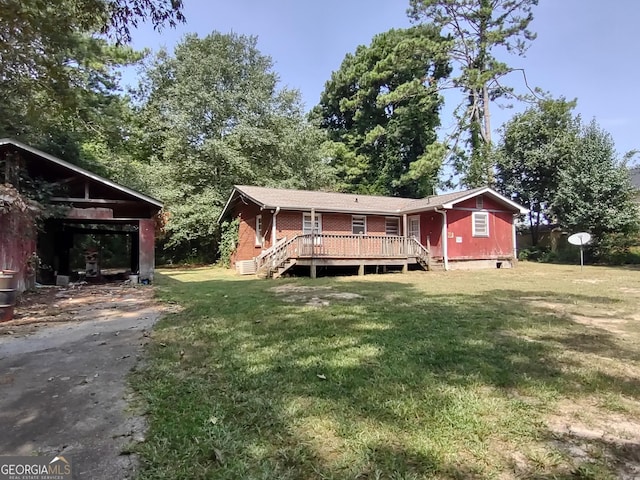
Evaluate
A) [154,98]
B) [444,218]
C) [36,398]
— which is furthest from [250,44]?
[36,398]

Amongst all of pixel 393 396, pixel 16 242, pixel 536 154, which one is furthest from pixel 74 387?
pixel 536 154

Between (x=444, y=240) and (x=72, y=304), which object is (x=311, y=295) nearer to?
(x=72, y=304)

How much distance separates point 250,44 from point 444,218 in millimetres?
20211

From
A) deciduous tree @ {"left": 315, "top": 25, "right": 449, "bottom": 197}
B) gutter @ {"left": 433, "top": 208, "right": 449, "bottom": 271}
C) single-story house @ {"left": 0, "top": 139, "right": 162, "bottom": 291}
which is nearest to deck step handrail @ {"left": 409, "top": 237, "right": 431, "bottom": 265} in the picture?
gutter @ {"left": 433, "top": 208, "right": 449, "bottom": 271}

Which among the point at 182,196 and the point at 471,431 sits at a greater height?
the point at 182,196

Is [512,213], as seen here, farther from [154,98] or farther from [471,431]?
[154,98]

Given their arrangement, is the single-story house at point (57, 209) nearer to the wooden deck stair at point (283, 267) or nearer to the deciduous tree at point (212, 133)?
the wooden deck stair at point (283, 267)

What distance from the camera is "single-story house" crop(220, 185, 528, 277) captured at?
14648 mm

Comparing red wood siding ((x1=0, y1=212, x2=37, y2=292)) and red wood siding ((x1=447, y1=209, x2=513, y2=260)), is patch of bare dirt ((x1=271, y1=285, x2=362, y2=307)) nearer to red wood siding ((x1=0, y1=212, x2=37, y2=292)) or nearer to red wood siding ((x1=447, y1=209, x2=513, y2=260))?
red wood siding ((x1=0, y1=212, x2=37, y2=292))

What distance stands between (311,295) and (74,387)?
18.7 ft

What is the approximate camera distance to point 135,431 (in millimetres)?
2631

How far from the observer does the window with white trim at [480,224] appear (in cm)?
1851

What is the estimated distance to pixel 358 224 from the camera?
1847 centimetres

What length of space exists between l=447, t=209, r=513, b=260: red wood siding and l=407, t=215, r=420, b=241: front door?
70.4 inches
